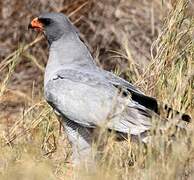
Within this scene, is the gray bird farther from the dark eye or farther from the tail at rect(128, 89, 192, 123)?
the dark eye

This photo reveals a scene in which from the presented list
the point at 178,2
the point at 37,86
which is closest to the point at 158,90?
the point at 178,2

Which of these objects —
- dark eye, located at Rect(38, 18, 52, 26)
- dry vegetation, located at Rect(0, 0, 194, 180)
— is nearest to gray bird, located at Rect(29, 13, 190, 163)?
dry vegetation, located at Rect(0, 0, 194, 180)

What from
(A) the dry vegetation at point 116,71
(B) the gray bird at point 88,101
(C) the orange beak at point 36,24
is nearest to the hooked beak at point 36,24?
(C) the orange beak at point 36,24

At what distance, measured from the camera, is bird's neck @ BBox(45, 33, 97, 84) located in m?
→ 6.29

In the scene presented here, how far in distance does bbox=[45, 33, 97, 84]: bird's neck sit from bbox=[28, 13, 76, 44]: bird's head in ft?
0.18

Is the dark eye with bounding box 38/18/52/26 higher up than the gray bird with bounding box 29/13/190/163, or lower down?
higher up

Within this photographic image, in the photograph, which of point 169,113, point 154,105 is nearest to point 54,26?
point 154,105

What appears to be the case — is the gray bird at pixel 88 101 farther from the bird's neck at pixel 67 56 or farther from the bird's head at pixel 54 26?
the bird's head at pixel 54 26

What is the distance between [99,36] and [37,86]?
0.85 m

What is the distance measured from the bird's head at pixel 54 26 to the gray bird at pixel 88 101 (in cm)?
26

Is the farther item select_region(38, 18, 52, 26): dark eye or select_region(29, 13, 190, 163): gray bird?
select_region(38, 18, 52, 26): dark eye

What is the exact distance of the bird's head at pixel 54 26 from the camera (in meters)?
6.57

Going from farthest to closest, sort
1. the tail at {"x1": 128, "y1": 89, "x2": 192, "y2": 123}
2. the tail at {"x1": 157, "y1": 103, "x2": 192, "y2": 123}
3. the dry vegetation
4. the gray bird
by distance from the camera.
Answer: the gray bird → the tail at {"x1": 128, "y1": 89, "x2": 192, "y2": 123} → the tail at {"x1": 157, "y1": 103, "x2": 192, "y2": 123} → the dry vegetation

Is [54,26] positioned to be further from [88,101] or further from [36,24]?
[88,101]
